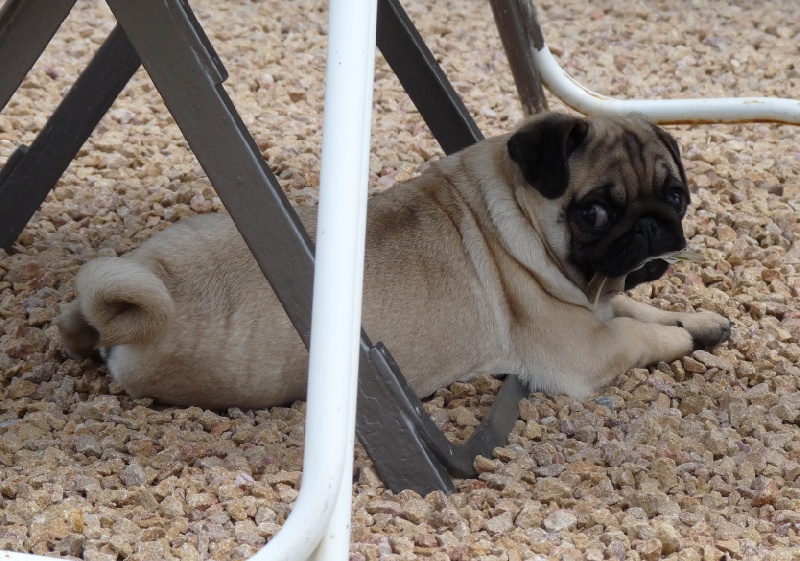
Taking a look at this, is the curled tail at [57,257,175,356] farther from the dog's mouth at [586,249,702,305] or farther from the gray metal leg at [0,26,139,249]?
the dog's mouth at [586,249,702,305]

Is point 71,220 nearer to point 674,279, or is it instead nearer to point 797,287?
point 674,279

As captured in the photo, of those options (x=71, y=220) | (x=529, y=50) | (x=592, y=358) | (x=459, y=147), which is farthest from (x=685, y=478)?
(x=71, y=220)

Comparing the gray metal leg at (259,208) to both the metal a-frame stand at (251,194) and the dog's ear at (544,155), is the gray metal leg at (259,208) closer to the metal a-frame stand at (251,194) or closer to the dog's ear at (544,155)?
the metal a-frame stand at (251,194)

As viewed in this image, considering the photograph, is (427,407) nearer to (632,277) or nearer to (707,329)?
(632,277)

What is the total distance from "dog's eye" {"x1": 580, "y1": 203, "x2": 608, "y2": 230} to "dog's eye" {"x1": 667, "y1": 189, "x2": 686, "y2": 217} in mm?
217

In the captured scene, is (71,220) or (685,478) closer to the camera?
(685,478)

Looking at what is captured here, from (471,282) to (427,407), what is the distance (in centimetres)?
43

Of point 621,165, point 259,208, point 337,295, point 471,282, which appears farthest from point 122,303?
point 621,165

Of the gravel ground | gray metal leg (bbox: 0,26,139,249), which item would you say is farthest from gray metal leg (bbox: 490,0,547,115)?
gray metal leg (bbox: 0,26,139,249)

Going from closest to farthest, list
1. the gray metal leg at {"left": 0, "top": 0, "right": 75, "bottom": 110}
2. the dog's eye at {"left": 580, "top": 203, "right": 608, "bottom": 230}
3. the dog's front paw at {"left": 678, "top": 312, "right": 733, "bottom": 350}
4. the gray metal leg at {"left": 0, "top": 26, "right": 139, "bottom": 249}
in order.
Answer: the gray metal leg at {"left": 0, "top": 0, "right": 75, "bottom": 110}
the dog's eye at {"left": 580, "top": 203, "right": 608, "bottom": 230}
the dog's front paw at {"left": 678, "top": 312, "right": 733, "bottom": 350}
the gray metal leg at {"left": 0, "top": 26, "right": 139, "bottom": 249}

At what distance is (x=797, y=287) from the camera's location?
3887 millimetres

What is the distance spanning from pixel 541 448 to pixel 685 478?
1.22 ft

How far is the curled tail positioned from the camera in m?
2.81

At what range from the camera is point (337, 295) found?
1.87m
